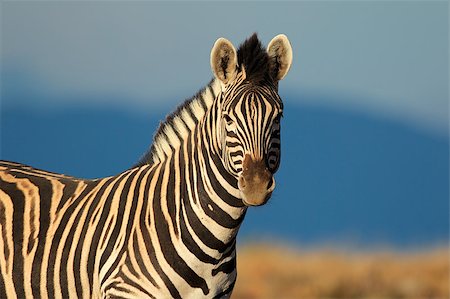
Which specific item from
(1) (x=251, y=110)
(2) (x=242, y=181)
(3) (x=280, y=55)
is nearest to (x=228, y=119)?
(1) (x=251, y=110)

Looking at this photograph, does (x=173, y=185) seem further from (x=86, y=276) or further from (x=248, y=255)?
(x=248, y=255)

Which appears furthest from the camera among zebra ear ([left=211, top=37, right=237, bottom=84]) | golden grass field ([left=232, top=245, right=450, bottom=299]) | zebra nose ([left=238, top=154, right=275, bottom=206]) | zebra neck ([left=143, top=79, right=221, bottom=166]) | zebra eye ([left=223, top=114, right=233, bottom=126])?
golden grass field ([left=232, top=245, right=450, bottom=299])

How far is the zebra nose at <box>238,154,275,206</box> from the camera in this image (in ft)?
18.9

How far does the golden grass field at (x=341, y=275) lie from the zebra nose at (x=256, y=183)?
7.16 m

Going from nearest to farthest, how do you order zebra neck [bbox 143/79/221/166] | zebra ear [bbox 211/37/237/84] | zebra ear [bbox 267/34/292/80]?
1. zebra ear [bbox 211/37/237/84]
2. zebra ear [bbox 267/34/292/80]
3. zebra neck [bbox 143/79/221/166]

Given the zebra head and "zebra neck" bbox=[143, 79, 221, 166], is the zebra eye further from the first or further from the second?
"zebra neck" bbox=[143, 79, 221, 166]

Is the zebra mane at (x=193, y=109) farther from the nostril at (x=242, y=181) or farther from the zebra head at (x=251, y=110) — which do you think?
the nostril at (x=242, y=181)

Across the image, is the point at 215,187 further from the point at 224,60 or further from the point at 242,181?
the point at 224,60

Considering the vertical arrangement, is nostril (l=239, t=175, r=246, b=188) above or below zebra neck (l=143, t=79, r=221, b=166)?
below

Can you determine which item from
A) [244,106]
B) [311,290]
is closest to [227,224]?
[244,106]

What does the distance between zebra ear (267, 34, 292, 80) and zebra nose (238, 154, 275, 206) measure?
2.84 ft

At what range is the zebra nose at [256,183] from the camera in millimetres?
5746

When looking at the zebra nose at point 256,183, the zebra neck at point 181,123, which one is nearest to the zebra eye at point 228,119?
the zebra nose at point 256,183

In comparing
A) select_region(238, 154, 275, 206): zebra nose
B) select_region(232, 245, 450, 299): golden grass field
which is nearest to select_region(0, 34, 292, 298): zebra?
select_region(238, 154, 275, 206): zebra nose
